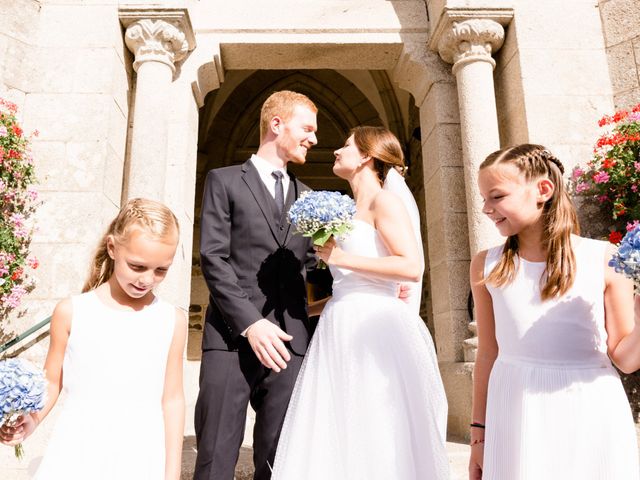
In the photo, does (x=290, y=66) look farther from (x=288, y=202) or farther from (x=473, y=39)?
(x=288, y=202)

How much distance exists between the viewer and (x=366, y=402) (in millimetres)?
1880

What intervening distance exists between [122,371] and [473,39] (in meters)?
4.14

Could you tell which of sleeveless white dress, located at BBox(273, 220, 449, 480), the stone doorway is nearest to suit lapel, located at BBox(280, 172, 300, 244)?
sleeveless white dress, located at BBox(273, 220, 449, 480)

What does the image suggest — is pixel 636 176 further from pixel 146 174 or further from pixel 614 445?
pixel 146 174

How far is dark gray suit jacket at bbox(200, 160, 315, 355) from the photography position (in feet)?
6.41

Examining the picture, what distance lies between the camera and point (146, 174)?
13.4 feet

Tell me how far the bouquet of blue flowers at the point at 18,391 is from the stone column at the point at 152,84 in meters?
2.98

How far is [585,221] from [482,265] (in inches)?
113

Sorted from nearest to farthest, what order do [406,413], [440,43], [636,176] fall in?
[406,413], [636,176], [440,43]

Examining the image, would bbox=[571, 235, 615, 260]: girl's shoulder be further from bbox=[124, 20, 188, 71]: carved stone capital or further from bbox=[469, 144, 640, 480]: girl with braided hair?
bbox=[124, 20, 188, 71]: carved stone capital

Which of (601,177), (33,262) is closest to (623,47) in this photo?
(601,177)

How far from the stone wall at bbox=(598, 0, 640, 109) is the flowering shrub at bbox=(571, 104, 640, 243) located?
33cm

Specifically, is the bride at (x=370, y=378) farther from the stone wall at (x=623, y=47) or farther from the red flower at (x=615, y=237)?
the stone wall at (x=623, y=47)

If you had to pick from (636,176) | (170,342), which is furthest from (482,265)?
(636,176)
